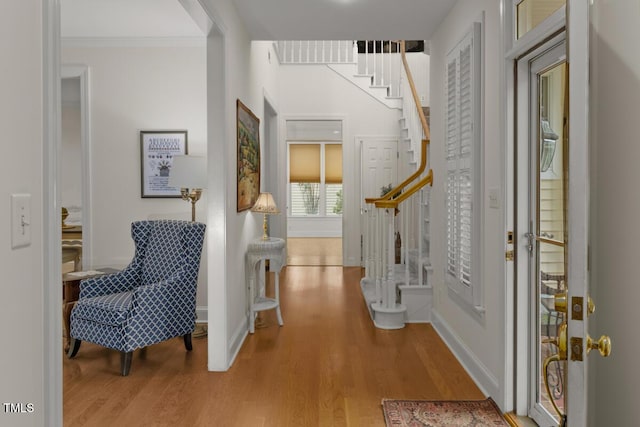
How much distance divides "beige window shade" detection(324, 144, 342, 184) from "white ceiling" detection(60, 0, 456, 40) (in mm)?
7283

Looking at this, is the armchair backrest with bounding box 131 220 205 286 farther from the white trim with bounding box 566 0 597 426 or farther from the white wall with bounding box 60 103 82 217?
the white trim with bounding box 566 0 597 426

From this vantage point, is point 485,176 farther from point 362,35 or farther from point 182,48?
point 182,48

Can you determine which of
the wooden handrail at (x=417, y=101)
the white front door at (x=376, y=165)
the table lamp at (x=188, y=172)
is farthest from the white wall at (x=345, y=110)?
the table lamp at (x=188, y=172)

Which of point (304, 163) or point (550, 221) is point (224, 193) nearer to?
point (550, 221)

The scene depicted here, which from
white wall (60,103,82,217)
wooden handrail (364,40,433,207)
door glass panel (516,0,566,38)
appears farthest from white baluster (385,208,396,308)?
white wall (60,103,82,217)

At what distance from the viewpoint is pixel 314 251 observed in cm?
1011

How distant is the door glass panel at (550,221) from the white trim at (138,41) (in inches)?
127

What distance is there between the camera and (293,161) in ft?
40.0

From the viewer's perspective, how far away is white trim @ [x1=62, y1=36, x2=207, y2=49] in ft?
15.4

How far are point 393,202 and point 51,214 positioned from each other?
12.1 ft

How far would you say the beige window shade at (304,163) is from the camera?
476 inches

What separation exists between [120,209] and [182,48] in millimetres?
1622

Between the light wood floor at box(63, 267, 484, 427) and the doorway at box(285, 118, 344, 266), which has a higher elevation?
the doorway at box(285, 118, 344, 266)
